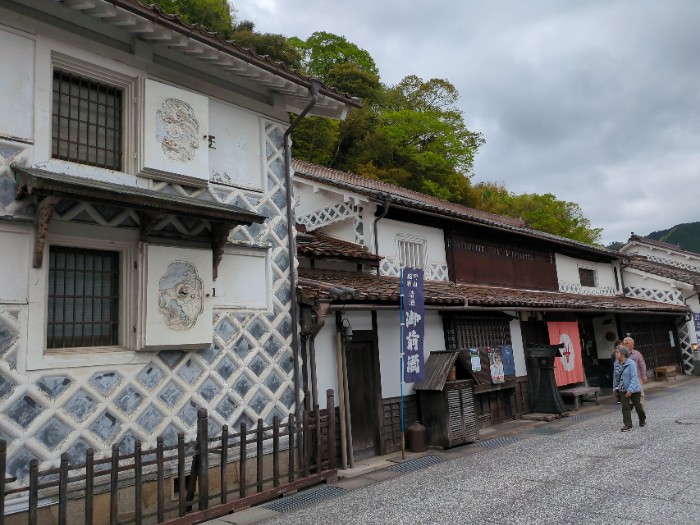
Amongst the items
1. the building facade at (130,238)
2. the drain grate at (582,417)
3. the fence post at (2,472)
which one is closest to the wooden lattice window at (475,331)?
the drain grate at (582,417)

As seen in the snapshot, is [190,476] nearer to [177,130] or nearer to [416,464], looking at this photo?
[416,464]

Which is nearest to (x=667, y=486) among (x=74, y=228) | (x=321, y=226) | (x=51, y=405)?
(x=51, y=405)

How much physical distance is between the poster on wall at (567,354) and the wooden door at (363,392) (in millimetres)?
6836

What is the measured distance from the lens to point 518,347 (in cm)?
1355

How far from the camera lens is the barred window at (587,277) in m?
20.0

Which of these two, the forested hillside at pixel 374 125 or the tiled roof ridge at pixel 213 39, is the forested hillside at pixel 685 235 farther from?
the tiled roof ridge at pixel 213 39

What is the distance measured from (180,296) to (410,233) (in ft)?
23.8

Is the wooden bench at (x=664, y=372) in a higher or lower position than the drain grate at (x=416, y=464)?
higher

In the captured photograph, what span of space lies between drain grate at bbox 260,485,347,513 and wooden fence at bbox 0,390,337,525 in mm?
120

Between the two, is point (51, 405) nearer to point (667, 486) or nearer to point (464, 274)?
point (667, 486)

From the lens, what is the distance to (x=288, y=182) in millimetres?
8664

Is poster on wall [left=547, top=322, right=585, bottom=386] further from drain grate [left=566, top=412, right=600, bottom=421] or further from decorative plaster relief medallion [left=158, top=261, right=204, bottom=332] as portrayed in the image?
decorative plaster relief medallion [left=158, top=261, right=204, bottom=332]

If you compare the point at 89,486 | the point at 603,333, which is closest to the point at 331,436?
the point at 89,486

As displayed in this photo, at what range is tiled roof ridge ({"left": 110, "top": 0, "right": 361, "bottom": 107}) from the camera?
6316mm
